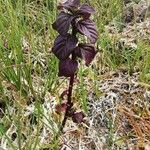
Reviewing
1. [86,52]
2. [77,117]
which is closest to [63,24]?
[86,52]

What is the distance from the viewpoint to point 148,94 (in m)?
2.07

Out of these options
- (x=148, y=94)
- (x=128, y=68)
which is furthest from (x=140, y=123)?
(x=128, y=68)

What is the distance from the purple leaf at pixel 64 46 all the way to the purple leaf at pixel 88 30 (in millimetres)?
54

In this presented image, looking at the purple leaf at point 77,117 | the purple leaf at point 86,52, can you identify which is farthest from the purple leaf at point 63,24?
the purple leaf at point 77,117

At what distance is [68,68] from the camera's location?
5.29 feet

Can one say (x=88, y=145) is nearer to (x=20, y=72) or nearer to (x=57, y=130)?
(x=57, y=130)

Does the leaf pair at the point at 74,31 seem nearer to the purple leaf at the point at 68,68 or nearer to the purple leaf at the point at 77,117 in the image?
the purple leaf at the point at 68,68

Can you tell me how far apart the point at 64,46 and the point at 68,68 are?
9cm

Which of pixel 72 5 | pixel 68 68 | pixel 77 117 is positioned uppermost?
pixel 72 5

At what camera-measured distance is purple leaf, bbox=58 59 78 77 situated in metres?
1.61

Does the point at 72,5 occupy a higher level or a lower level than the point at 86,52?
higher

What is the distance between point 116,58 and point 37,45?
0.45 metres

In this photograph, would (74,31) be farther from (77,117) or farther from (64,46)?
(77,117)

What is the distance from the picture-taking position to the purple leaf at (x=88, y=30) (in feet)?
5.05
